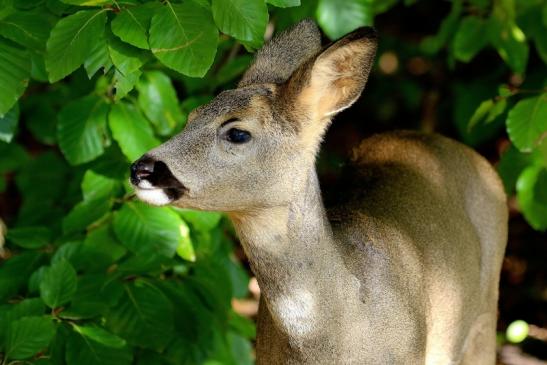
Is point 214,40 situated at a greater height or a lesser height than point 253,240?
greater

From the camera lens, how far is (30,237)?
4.30 m

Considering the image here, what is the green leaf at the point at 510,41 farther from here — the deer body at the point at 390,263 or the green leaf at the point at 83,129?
the green leaf at the point at 83,129

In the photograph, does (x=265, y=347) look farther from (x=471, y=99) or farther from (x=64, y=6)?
(x=471, y=99)

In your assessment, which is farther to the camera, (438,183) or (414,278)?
(438,183)

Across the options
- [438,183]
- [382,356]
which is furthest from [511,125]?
[382,356]

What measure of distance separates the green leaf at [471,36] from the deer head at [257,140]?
5.99ft

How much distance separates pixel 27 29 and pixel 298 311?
1247 millimetres

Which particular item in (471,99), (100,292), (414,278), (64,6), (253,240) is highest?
(64,6)

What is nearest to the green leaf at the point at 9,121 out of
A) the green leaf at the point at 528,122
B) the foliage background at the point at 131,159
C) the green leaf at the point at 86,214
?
the foliage background at the point at 131,159

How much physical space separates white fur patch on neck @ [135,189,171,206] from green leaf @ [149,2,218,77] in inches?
15.2

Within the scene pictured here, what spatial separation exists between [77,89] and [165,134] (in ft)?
2.24

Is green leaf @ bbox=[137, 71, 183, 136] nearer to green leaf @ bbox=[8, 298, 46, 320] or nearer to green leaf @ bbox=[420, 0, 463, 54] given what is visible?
green leaf @ bbox=[8, 298, 46, 320]

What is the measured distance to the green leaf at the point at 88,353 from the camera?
379 cm

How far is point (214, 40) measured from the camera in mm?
3270
